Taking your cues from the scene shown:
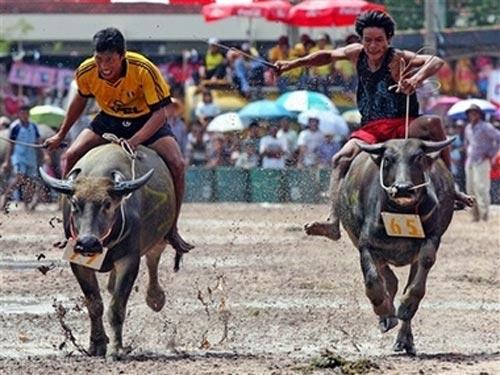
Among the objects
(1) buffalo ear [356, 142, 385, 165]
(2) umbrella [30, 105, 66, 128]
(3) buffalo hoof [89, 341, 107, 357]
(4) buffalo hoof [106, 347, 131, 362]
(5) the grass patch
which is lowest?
(2) umbrella [30, 105, 66, 128]

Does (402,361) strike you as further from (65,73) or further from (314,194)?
(65,73)

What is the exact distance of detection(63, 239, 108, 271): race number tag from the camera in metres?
10.7

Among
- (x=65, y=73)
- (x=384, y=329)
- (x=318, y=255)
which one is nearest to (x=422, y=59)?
(x=384, y=329)

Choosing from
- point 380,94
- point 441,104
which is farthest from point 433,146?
point 441,104

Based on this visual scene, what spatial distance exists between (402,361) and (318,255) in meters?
7.78

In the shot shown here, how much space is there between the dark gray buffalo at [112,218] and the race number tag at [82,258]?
0.07m

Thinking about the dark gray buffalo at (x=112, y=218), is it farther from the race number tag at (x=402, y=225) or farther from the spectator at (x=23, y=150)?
the spectator at (x=23, y=150)

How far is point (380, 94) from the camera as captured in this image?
11.9 metres

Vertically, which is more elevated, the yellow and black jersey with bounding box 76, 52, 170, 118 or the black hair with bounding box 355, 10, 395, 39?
the black hair with bounding box 355, 10, 395, 39

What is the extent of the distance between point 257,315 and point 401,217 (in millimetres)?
2458

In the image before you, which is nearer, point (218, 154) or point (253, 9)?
point (218, 154)

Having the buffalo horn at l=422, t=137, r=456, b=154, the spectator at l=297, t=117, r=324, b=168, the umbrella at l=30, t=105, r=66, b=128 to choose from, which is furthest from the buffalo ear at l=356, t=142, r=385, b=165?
the umbrella at l=30, t=105, r=66, b=128

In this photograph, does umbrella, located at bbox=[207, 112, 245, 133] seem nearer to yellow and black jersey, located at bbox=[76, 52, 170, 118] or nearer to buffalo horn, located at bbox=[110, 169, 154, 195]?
yellow and black jersey, located at bbox=[76, 52, 170, 118]

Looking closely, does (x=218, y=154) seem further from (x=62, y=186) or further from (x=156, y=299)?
(x=62, y=186)
